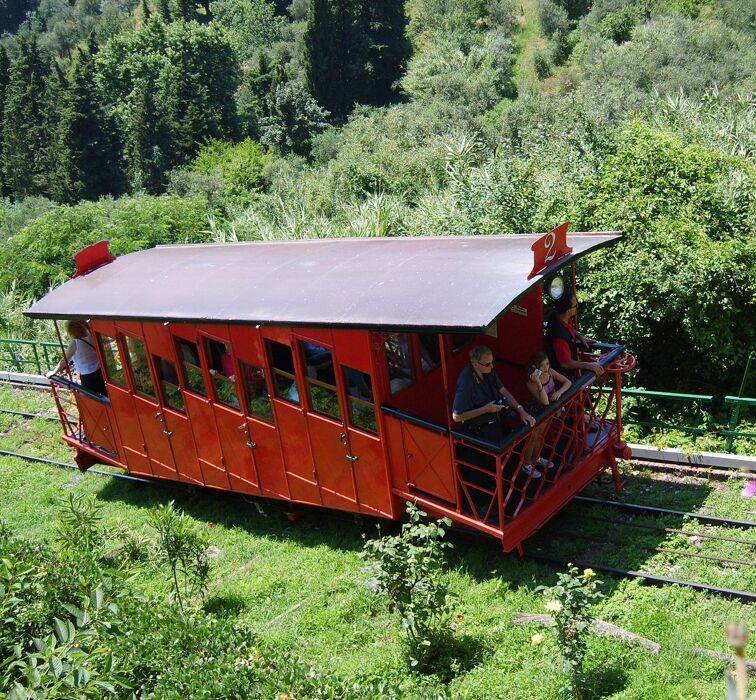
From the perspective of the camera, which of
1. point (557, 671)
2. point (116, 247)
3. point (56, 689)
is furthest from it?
point (116, 247)

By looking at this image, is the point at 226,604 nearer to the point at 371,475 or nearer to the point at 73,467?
the point at 371,475

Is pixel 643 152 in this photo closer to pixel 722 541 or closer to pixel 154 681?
pixel 722 541

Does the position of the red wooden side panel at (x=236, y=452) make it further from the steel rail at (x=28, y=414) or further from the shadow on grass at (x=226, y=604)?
the steel rail at (x=28, y=414)

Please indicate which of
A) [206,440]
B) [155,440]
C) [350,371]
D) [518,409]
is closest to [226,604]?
[206,440]

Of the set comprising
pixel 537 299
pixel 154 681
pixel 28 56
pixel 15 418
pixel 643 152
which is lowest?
pixel 15 418

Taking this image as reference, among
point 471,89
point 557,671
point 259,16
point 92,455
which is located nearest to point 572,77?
point 471,89
